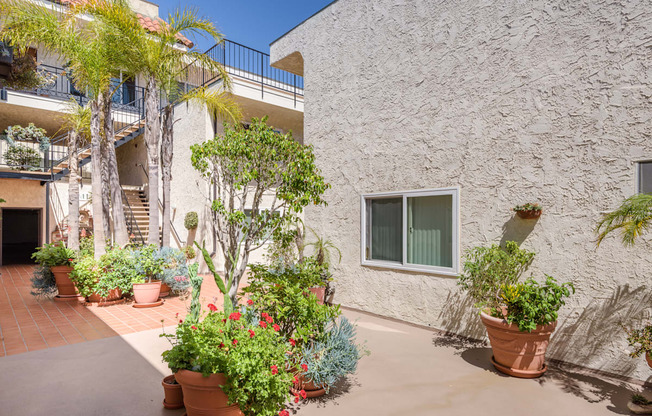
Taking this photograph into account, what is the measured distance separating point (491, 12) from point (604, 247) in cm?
345

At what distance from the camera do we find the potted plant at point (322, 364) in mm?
3447

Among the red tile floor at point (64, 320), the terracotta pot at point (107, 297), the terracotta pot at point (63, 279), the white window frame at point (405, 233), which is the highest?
the white window frame at point (405, 233)

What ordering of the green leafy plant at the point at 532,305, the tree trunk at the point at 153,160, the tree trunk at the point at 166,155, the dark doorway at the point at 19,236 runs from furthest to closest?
the dark doorway at the point at 19,236 → the tree trunk at the point at 166,155 → the tree trunk at the point at 153,160 → the green leafy plant at the point at 532,305

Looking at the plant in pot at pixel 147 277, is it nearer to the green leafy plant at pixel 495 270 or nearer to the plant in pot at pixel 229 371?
the plant in pot at pixel 229 371

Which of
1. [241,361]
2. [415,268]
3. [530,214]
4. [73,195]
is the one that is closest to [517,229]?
[530,214]

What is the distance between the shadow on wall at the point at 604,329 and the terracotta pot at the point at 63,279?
8.97 meters

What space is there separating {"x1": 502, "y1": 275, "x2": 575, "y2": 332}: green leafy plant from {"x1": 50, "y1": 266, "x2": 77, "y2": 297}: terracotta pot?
8.38 metres

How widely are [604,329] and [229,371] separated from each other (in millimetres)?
4061

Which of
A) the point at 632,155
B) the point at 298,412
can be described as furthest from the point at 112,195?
the point at 632,155

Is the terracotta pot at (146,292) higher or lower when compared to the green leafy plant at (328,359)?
lower

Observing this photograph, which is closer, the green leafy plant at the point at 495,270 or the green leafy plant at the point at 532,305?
the green leafy plant at the point at 532,305

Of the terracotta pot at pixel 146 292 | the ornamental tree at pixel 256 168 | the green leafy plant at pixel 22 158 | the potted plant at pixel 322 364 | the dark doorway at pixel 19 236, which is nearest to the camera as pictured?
the potted plant at pixel 322 364

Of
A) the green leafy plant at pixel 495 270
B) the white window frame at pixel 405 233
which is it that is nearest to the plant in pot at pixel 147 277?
the white window frame at pixel 405 233

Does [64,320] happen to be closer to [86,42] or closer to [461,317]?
[86,42]
